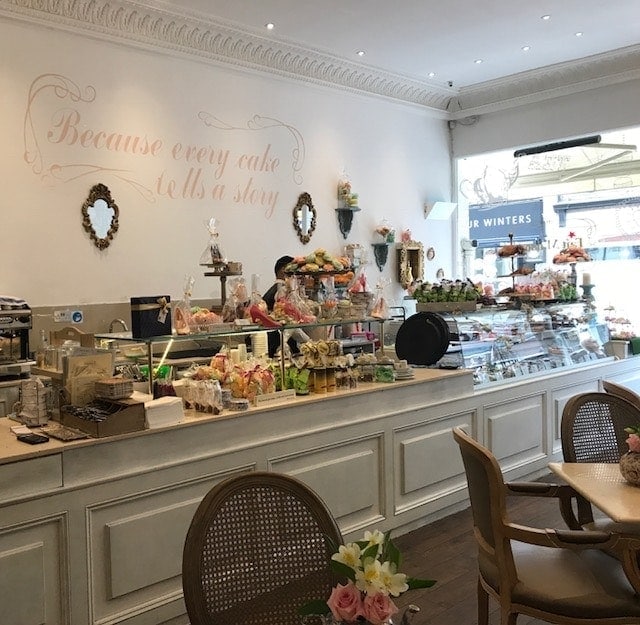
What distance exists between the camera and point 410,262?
790 cm

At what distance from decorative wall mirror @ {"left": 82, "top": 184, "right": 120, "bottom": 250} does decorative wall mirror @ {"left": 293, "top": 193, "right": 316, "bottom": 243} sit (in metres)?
1.86

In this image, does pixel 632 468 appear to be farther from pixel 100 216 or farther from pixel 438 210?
pixel 438 210

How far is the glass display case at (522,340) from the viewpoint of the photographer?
5027 millimetres

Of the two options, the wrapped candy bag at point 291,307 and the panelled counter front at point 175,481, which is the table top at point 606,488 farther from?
the wrapped candy bag at point 291,307

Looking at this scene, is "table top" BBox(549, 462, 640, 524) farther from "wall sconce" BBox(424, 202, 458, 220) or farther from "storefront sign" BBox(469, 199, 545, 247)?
"storefront sign" BBox(469, 199, 545, 247)

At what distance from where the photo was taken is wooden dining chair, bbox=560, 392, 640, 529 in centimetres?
326

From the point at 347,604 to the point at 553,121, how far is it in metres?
7.25

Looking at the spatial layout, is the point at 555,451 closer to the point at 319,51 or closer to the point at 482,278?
the point at 482,278

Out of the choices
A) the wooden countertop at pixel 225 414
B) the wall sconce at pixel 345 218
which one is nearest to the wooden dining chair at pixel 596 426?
the wooden countertop at pixel 225 414

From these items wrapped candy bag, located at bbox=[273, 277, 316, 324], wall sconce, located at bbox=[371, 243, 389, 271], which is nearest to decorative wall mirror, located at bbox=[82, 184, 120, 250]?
wrapped candy bag, located at bbox=[273, 277, 316, 324]

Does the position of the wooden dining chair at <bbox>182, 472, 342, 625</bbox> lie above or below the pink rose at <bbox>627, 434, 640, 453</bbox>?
below

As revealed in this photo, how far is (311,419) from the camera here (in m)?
3.76

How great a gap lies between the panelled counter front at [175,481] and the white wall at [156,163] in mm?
2060

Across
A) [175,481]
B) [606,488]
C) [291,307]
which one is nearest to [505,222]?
[291,307]
